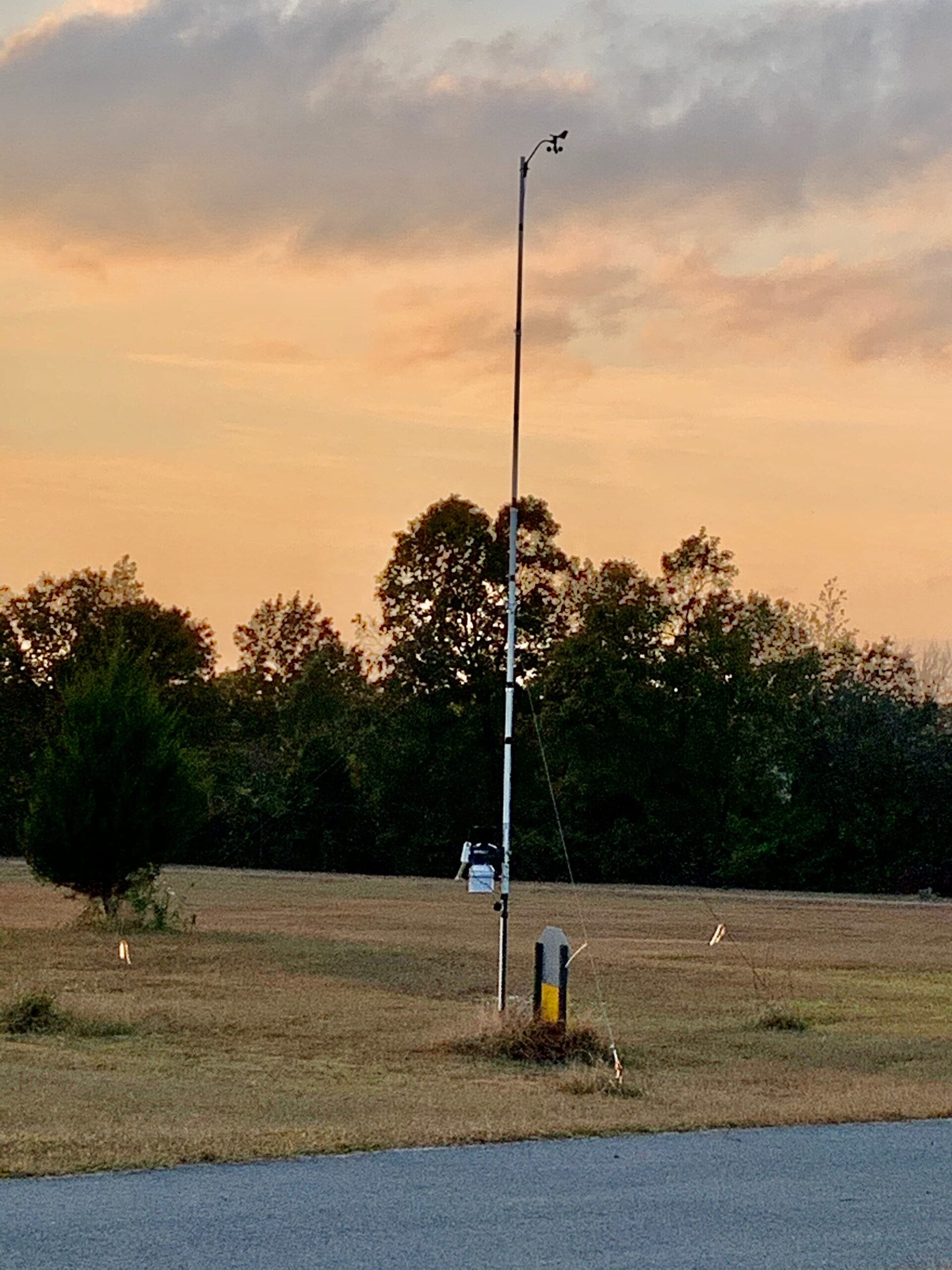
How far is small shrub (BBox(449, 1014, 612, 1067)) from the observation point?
15.1 m

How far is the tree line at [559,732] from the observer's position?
5706 cm

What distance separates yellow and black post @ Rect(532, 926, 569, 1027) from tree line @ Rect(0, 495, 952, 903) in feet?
125

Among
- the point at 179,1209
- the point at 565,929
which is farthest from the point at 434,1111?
the point at 565,929

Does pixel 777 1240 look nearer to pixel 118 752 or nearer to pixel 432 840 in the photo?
pixel 118 752

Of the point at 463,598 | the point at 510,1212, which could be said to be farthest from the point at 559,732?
the point at 510,1212

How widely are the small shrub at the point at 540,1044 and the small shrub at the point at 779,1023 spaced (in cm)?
349

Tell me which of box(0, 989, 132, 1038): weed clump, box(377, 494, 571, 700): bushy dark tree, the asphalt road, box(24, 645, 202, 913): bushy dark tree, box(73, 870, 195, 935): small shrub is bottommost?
box(0, 989, 132, 1038): weed clump

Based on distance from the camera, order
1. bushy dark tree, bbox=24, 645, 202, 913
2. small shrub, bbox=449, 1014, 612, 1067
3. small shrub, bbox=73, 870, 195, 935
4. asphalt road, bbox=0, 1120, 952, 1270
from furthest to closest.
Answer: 1. small shrub, bbox=73, 870, 195, 935
2. bushy dark tree, bbox=24, 645, 202, 913
3. small shrub, bbox=449, 1014, 612, 1067
4. asphalt road, bbox=0, 1120, 952, 1270

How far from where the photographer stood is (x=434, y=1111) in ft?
38.6

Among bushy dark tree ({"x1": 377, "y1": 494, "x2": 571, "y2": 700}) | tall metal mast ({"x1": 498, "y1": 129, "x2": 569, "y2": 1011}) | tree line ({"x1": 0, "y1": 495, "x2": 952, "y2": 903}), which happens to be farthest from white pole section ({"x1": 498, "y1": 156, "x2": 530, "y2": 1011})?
bushy dark tree ({"x1": 377, "y1": 494, "x2": 571, "y2": 700})

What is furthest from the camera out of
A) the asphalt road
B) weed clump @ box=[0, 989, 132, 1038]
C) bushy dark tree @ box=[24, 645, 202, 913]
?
bushy dark tree @ box=[24, 645, 202, 913]

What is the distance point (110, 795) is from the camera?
28047 millimetres

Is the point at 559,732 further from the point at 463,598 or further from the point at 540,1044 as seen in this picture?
the point at 540,1044

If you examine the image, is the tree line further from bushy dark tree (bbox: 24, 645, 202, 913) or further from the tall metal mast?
the tall metal mast
